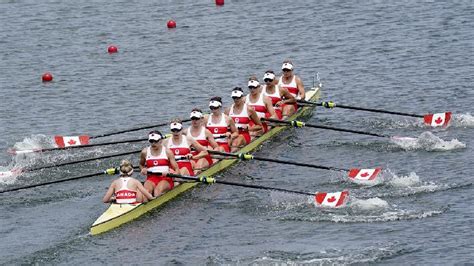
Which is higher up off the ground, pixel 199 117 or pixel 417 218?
pixel 199 117

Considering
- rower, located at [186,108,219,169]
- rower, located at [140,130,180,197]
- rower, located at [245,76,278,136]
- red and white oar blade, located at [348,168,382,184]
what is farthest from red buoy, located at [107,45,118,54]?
red and white oar blade, located at [348,168,382,184]

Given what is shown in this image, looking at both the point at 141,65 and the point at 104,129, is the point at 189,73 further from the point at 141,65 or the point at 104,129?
the point at 104,129

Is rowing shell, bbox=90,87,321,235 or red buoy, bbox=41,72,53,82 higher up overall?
red buoy, bbox=41,72,53,82

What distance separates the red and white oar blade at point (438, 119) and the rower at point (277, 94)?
4.03m

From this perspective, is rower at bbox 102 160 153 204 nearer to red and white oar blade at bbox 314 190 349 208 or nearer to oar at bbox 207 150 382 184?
oar at bbox 207 150 382 184

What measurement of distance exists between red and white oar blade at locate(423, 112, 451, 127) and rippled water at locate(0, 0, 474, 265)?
0.33m

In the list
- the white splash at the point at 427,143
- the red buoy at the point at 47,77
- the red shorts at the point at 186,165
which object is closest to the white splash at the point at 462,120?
the white splash at the point at 427,143

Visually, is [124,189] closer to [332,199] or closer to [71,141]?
[332,199]

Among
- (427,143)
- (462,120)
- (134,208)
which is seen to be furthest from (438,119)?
(134,208)

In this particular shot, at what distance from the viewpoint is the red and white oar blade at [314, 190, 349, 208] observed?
25703mm

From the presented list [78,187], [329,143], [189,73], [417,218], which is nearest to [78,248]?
[78,187]

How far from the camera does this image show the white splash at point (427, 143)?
30.2m

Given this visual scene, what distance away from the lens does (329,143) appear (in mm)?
32031

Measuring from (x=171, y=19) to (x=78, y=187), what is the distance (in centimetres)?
2195
